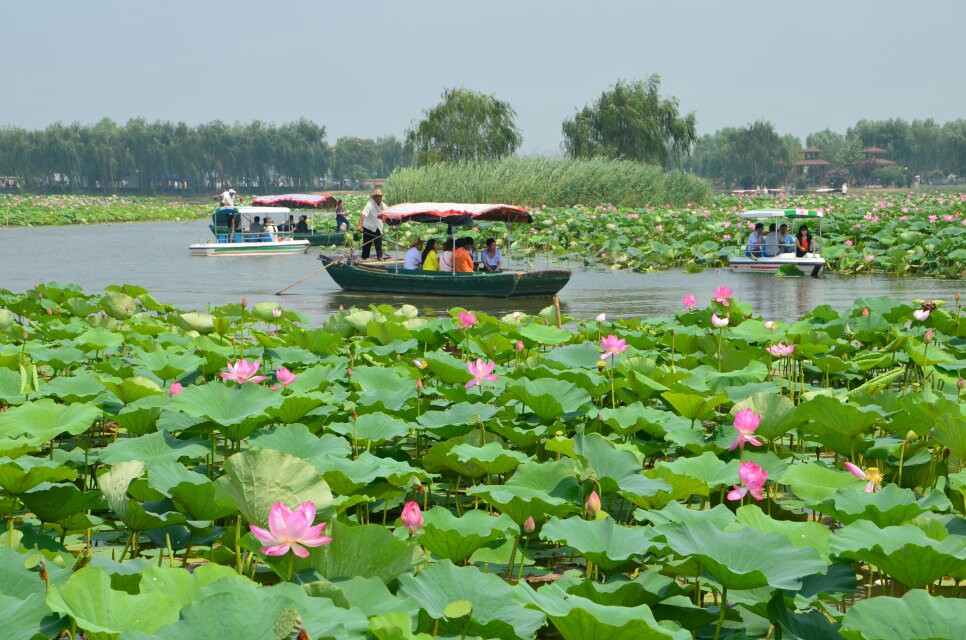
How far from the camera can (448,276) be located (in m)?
12.4

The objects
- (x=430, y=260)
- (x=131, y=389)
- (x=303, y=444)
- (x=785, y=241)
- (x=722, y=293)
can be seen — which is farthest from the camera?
(x=785, y=241)

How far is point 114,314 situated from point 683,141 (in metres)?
30.8

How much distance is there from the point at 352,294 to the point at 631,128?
76.1ft

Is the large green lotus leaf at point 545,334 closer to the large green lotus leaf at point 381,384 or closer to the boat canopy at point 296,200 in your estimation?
the large green lotus leaf at point 381,384

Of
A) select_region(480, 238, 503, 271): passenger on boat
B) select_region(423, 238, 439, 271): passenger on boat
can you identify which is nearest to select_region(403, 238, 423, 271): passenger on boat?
select_region(423, 238, 439, 271): passenger on boat

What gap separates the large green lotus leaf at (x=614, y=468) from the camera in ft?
8.03

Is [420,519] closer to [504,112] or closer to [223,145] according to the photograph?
[504,112]

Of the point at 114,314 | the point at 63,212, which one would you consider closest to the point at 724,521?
the point at 114,314

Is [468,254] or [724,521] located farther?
[468,254]

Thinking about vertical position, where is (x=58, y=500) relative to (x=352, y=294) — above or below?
above

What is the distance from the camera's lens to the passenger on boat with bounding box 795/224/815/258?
611 inches

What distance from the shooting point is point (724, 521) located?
2.15 metres

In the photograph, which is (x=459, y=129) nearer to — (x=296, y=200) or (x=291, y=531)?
(x=296, y=200)

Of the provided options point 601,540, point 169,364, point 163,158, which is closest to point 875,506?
point 601,540
